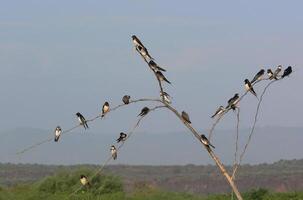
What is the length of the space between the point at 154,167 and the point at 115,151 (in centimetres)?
7558

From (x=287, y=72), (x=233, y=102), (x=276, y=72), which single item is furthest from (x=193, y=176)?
(x=233, y=102)

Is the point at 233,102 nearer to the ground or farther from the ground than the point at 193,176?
→ nearer to the ground

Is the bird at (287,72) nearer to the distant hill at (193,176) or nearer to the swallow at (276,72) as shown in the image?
the swallow at (276,72)

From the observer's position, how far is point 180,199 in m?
27.6

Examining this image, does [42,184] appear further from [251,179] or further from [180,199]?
[251,179]

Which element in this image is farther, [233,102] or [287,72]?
[287,72]

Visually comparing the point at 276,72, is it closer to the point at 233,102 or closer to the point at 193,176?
the point at 233,102

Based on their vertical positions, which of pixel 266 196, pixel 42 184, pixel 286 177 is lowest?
pixel 266 196

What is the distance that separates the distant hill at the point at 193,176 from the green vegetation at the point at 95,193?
1569 cm

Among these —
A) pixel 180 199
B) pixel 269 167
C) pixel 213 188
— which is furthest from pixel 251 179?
pixel 180 199

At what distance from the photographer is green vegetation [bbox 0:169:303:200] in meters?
25.7

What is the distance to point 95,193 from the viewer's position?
89.8 feet

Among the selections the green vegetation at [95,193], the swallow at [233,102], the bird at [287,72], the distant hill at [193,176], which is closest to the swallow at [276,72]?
the bird at [287,72]

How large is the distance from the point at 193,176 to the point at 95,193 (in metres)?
40.0
